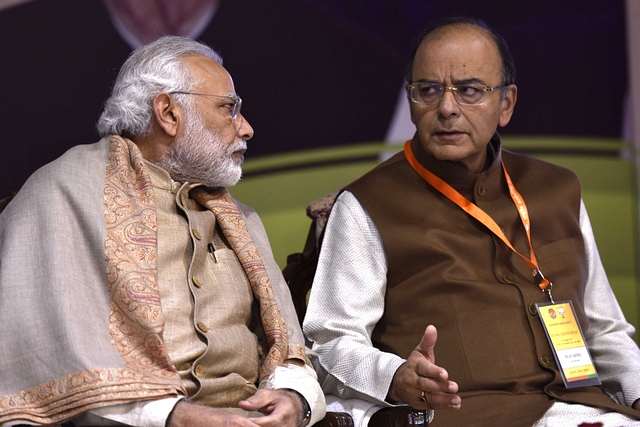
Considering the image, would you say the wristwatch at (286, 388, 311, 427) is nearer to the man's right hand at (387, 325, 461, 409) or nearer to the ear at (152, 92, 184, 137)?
the man's right hand at (387, 325, 461, 409)

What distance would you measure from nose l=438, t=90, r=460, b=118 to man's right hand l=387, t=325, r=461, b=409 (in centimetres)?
90

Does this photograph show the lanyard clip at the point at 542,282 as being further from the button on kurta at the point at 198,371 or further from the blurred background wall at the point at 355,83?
the blurred background wall at the point at 355,83

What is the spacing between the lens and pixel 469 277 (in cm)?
309

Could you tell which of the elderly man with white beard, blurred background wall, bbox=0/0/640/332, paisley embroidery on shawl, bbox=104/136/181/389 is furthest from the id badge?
blurred background wall, bbox=0/0/640/332

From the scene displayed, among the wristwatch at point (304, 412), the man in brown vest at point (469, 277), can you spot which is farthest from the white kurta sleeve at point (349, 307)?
the wristwatch at point (304, 412)

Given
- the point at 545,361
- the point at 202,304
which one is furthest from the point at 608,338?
the point at 202,304

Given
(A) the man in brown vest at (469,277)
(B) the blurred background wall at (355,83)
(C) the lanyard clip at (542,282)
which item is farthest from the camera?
(B) the blurred background wall at (355,83)

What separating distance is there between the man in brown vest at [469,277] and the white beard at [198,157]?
1.60 feet

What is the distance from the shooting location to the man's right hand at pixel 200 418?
2416 mm

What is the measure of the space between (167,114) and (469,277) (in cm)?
123

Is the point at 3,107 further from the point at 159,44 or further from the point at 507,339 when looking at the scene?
the point at 507,339

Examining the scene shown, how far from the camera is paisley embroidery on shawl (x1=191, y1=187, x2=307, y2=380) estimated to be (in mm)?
2855

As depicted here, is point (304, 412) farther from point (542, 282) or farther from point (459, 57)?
point (459, 57)

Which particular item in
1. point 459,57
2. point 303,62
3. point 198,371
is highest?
point 459,57
